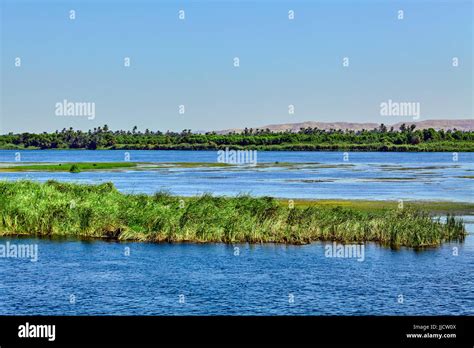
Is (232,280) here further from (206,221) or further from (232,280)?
(206,221)

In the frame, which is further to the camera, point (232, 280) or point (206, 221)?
point (206, 221)

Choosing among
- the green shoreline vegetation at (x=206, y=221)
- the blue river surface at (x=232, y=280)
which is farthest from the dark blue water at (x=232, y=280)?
the green shoreline vegetation at (x=206, y=221)

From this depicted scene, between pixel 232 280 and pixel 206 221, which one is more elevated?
pixel 206 221

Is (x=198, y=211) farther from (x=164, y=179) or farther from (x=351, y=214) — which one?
(x=164, y=179)

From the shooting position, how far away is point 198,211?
41.1m

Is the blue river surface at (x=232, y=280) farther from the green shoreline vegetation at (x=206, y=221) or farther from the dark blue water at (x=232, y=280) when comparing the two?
the green shoreline vegetation at (x=206, y=221)

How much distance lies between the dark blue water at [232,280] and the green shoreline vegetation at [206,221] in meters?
0.85

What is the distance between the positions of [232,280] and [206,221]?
8436 mm

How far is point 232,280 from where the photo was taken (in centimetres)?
3272

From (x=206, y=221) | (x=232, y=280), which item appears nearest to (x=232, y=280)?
(x=232, y=280)
